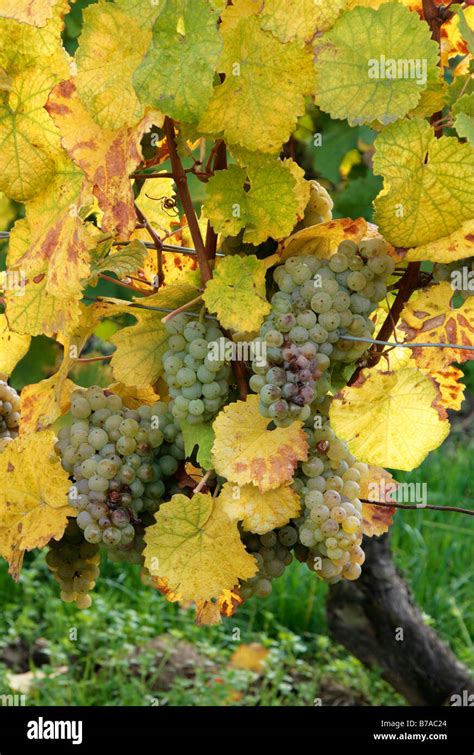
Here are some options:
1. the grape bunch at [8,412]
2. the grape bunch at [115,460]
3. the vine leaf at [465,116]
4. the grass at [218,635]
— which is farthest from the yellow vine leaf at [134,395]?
the grass at [218,635]

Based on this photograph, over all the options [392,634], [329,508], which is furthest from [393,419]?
[392,634]

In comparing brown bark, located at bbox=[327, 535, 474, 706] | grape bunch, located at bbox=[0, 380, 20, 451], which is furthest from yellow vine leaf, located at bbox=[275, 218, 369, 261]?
brown bark, located at bbox=[327, 535, 474, 706]

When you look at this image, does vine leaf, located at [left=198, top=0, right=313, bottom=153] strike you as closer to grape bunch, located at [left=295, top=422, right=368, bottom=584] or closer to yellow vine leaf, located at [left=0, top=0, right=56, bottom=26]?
yellow vine leaf, located at [left=0, top=0, right=56, bottom=26]

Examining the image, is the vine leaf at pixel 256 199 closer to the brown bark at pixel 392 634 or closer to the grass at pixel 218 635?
the brown bark at pixel 392 634

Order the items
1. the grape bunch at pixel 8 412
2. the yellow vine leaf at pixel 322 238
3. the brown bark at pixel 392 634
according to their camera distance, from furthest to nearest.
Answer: the brown bark at pixel 392 634
the grape bunch at pixel 8 412
the yellow vine leaf at pixel 322 238

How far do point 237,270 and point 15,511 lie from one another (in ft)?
0.93

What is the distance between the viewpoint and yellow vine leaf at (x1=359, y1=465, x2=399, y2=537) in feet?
2.72

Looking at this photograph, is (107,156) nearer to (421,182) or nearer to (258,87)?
(258,87)

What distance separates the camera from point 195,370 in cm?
72

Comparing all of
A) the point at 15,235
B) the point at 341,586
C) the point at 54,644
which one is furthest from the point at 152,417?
the point at 54,644

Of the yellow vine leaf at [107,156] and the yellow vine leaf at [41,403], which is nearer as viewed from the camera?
the yellow vine leaf at [107,156]

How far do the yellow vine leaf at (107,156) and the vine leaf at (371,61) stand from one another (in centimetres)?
13

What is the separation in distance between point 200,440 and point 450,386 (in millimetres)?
218

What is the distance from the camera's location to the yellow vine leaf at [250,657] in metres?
2.49
